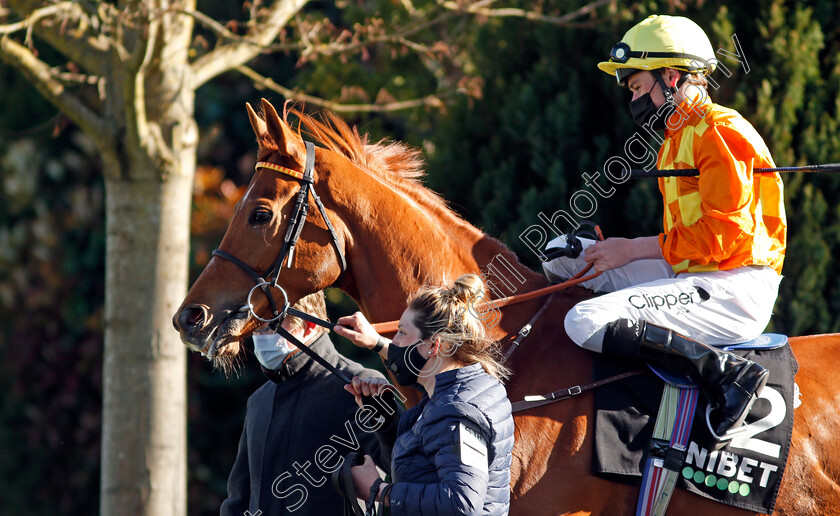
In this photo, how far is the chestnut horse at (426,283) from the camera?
274cm

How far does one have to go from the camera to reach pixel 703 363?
107 inches

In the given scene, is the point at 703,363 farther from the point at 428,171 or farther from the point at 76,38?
the point at 76,38

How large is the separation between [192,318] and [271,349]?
0.48 metres

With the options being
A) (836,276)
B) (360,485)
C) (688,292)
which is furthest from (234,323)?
(836,276)

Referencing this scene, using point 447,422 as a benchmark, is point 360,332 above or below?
above

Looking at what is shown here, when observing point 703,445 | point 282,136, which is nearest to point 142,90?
point 282,136

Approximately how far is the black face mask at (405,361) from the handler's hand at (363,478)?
321 millimetres

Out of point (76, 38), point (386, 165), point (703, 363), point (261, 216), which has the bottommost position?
point (703, 363)

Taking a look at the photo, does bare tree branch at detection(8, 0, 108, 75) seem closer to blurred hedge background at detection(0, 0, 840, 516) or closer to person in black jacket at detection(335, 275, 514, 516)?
blurred hedge background at detection(0, 0, 840, 516)

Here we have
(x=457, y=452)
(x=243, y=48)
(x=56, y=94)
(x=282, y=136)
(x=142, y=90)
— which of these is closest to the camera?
(x=457, y=452)

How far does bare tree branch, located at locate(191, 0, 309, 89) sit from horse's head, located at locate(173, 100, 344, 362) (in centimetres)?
169

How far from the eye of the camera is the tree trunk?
4238 mm

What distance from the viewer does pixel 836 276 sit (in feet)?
15.7

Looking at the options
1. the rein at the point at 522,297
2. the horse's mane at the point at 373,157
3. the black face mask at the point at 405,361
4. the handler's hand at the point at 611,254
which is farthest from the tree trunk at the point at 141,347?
the handler's hand at the point at 611,254
